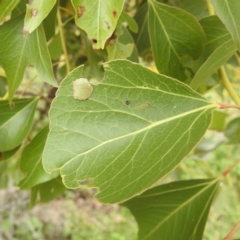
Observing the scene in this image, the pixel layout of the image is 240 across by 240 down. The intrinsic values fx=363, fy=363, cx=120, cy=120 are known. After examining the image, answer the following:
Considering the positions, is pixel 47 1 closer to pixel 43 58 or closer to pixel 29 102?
pixel 43 58

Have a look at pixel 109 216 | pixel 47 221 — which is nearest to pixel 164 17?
pixel 47 221

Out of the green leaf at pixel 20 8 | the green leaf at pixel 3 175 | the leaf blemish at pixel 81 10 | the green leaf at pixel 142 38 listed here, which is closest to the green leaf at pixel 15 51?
the green leaf at pixel 20 8

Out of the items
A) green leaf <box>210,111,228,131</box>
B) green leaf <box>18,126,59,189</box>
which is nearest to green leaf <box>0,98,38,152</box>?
green leaf <box>18,126,59,189</box>

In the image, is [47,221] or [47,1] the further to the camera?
[47,221]

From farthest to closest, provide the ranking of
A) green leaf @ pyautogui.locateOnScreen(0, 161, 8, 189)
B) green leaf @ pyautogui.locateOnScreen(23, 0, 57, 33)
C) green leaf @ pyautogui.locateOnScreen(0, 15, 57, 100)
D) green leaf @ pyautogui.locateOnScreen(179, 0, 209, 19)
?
1. green leaf @ pyautogui.locateOnScreen(0, 161, 8, 189)
2. green leaf @ pyautogui.locateOnScreen(179, 0, 209, 19)
3. green leaf @ pyautogui.locateOnScreen(0, 15, 57, 100)
4. green leaf @ pyautogui.locateOnScreen(23, 0, 57, 33)

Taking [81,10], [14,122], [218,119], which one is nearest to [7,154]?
[14,122]

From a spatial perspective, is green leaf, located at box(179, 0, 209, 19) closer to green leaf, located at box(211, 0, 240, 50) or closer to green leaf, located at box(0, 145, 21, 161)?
green leaf, located at box(211, 0, 240, 50)
